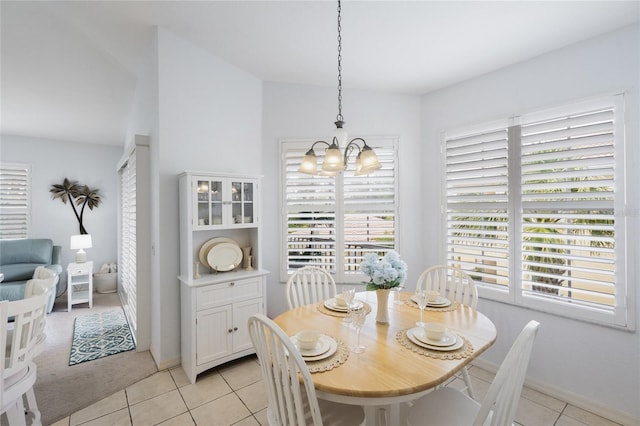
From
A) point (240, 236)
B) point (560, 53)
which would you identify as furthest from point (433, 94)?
point (240, 236)

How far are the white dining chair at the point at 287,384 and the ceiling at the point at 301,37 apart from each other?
2.17 meters

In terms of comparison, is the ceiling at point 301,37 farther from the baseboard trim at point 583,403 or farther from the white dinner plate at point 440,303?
the baseboard trim at point 583,403

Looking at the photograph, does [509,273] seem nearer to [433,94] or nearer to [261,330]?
[433,94]

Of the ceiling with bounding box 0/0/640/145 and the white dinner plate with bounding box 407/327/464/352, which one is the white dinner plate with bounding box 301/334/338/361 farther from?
the ceiling with bounding box 0/0/640/145

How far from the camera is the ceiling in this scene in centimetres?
201

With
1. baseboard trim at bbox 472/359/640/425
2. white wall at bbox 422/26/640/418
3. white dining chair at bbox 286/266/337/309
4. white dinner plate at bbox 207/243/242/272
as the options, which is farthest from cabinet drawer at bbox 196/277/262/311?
baseboard trim at bbox 472/359/640/425

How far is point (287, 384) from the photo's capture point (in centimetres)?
112

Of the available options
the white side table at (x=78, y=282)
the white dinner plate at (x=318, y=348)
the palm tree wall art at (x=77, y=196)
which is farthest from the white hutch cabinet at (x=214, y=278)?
the palm tree wall art at (x=77, y=196)

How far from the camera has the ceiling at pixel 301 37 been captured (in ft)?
6.61

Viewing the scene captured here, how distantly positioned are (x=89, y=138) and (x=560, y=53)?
653 centimetres

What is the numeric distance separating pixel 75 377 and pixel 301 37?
346cm

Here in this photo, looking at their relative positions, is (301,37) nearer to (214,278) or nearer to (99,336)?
(214,278)

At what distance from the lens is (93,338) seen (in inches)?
124

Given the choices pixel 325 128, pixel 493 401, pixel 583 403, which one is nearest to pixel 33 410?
pixel 493 401
